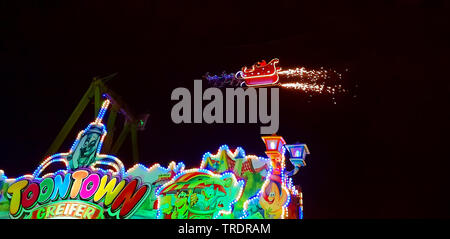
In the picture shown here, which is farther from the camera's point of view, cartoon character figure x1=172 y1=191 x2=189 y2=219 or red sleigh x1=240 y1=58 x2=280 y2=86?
red sleigh x1=240 y1=58 x2=280 y2=86

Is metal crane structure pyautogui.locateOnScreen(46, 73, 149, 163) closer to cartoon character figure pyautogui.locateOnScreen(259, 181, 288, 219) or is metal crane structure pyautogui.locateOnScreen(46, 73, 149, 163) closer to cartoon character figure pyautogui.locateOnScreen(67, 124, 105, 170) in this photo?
cartoon character figure pyautogui.locateOnScreen(67, 124, 105, 170)

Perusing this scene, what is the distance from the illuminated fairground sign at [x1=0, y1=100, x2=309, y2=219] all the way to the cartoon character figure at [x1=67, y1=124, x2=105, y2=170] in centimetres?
3

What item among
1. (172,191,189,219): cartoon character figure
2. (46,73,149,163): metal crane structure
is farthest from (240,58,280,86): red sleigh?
(46,73,149,163): metal crane structure

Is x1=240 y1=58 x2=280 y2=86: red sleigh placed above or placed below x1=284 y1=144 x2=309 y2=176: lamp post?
above

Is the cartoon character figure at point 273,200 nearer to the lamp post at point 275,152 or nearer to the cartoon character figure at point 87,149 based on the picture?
the lamp post at point 275,152

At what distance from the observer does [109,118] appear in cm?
1580


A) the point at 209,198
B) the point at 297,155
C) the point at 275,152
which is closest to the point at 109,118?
the point at 209,198

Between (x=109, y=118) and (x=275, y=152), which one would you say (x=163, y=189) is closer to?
(x=275, y=152)

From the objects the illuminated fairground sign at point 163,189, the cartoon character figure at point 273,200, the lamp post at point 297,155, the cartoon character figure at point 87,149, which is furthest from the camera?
the cartoon character figure at point 87,149

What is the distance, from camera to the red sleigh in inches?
457

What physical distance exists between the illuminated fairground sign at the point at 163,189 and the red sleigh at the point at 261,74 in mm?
2296

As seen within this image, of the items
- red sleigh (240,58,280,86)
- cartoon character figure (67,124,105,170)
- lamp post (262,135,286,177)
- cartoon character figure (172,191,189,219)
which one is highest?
red sleigh (240,58,280,86)

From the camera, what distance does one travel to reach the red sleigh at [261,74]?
11609mm

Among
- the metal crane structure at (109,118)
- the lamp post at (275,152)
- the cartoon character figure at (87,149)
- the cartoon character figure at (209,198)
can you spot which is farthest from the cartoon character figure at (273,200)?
the metal crane structure at (109,118)
